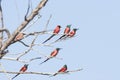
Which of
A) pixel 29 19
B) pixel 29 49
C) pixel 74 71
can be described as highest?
pixel 29 19

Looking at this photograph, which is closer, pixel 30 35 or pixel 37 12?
pixel 37 12

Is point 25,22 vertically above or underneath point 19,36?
above

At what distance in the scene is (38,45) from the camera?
7.42 metres

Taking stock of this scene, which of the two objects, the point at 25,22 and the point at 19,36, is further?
the point at 19,36

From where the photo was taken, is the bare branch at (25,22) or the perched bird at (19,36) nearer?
the bare branch at (25,22)

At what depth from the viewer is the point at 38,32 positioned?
702 centimetres

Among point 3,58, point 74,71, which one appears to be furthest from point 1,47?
point 74,71

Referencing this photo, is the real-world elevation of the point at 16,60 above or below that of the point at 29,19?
below

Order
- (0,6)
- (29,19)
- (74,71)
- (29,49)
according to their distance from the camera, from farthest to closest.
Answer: (74,71)
(29,49)
(0,6)
(29,19)

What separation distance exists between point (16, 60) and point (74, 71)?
1473mm

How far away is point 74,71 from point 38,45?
1178mm

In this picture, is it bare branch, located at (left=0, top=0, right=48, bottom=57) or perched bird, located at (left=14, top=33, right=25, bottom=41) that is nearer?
bare branch, located at (left=0, top=0, right=48, bottom=57)

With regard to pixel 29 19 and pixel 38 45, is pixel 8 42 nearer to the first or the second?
pixel 29 19

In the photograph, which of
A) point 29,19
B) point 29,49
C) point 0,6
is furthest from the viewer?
point 29,49
